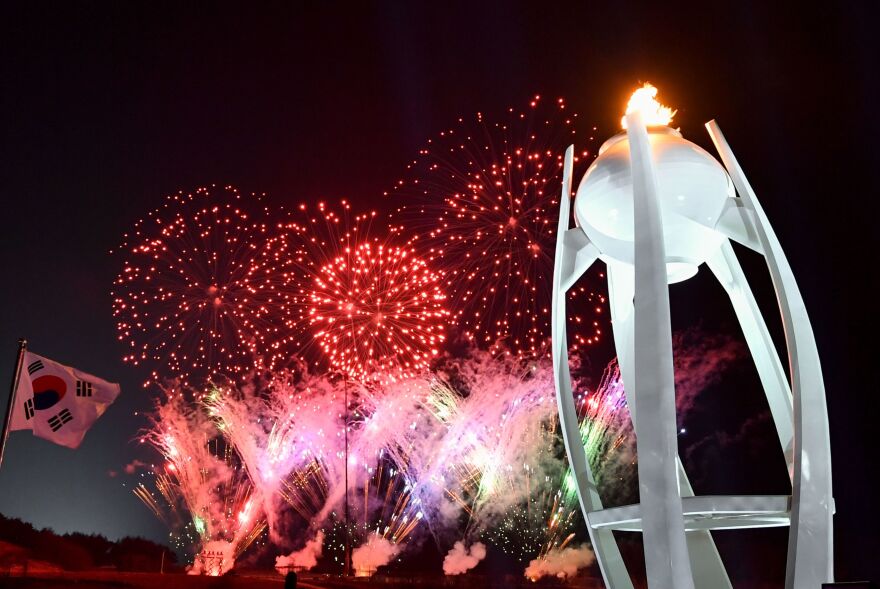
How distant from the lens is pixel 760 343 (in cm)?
1417

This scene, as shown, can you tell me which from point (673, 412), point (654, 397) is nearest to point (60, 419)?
point (654, 397)

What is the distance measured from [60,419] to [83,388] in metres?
0.90

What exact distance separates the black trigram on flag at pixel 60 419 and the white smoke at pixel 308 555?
3232 cm

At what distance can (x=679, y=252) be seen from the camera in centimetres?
1343

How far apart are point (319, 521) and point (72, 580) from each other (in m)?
19.8

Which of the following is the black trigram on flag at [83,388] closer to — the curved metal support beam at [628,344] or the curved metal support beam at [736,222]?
the curved metal support beam at [628,344]

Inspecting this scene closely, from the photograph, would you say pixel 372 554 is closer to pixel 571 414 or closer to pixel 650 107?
pixel 571 414

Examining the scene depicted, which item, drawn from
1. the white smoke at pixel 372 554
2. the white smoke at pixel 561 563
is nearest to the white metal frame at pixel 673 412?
the white smoke at pixel 561 563

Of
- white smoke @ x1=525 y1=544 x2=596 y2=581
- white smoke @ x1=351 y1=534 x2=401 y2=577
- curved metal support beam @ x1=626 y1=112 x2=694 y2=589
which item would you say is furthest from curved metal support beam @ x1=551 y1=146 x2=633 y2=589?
white smoke @ x1=351 y1=534 x2=401 y2=577

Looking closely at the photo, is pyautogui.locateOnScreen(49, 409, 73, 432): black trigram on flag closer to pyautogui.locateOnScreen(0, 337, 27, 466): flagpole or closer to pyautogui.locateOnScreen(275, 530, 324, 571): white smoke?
pyautogui.locateOnScreen(0, 337, 27, 466): flagpole

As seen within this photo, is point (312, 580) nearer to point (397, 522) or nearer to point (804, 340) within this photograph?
point (397, 522)

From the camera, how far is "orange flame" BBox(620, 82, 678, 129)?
14055 mm

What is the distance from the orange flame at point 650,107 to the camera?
1405 cm

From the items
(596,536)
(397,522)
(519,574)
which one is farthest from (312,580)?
(596,536)
